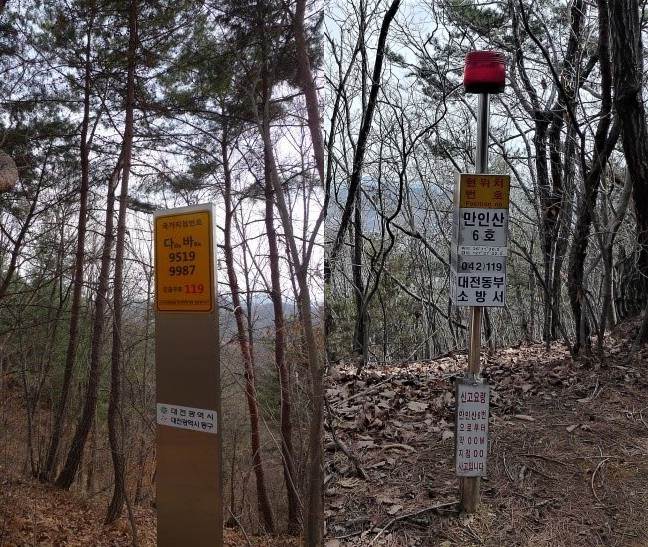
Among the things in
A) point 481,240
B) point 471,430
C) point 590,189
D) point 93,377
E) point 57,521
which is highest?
point 590,189

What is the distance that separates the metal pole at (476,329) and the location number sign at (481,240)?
55 mm

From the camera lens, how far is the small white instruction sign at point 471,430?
1705mm

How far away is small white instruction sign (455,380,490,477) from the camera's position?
1705 millimetres

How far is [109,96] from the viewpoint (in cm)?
189

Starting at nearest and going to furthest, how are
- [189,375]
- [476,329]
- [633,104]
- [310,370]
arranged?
[189,375] < [476,329] < [310,370] < [633,104]

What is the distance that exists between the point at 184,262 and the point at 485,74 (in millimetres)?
1038

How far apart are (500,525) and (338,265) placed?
1.05 m

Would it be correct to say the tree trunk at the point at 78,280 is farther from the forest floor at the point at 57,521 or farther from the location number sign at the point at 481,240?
the location number sign at the point at 481,240

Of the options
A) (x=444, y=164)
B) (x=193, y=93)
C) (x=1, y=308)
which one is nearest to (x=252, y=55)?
(x=193, y=93)

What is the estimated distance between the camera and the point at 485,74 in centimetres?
161

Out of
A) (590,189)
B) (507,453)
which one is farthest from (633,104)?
(507,453)

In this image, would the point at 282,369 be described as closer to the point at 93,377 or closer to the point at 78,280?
the point at 93,377

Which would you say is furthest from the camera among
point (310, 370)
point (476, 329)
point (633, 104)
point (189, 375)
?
point (633, 104)

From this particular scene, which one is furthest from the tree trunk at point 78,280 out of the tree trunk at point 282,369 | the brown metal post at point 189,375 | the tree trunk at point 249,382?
the tree trunk at point 282,369
